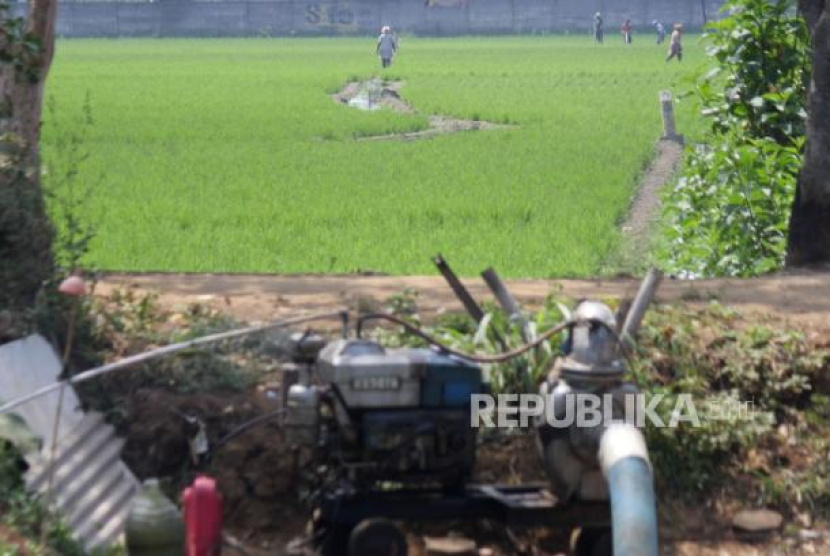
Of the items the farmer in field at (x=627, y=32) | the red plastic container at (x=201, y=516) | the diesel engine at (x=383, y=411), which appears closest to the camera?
the red plastic container at (x=201, y=516)

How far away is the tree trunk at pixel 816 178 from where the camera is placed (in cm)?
870

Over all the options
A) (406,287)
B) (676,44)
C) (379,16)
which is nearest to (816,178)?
(406,287)

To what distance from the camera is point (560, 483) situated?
Answer: 5.33 meters

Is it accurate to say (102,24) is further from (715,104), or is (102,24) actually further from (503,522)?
(503,522)

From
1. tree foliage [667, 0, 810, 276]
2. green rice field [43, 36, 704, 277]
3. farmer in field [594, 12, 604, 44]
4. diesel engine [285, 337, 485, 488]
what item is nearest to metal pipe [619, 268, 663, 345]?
diesel engine [285, 337, 485, 488]

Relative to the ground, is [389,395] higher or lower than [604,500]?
higher

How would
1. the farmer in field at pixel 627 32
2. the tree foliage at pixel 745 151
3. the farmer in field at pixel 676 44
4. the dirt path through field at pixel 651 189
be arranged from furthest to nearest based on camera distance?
the farmer in field at pixel 627 32 < the farmer in field at pixel 676 44 < the dirt path through field at pixel 651 189 < the tree foliage at pixel 745 151

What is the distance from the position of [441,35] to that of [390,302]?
175 ft

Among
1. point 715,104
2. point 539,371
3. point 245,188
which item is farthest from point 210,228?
point 539,371

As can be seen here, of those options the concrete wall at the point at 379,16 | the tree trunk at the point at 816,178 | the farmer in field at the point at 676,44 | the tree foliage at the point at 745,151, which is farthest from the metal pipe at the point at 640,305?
the concrete wall at the point at 379,16

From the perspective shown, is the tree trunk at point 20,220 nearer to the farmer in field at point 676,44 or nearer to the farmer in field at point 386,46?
the farmer in field at point 386,46

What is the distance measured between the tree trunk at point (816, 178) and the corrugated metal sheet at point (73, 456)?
4522mm

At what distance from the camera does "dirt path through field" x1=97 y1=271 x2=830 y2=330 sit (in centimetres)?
690

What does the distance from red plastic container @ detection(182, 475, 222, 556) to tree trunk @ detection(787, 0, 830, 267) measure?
5.03m
